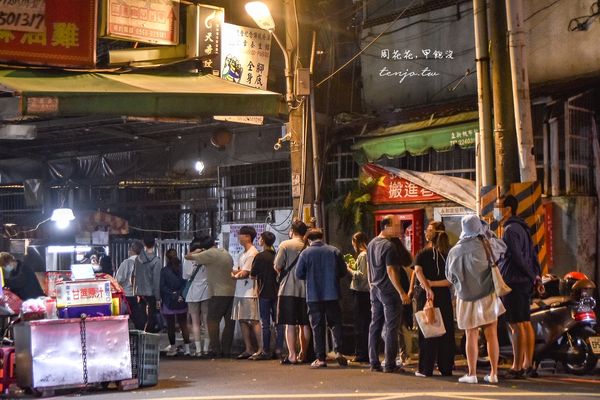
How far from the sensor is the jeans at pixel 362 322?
→ 13.8 m

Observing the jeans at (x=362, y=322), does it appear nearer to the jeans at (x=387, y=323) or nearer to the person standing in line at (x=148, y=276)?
the jeans at (x=387, y=323)

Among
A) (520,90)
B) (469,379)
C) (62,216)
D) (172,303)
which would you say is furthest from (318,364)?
(62,216)

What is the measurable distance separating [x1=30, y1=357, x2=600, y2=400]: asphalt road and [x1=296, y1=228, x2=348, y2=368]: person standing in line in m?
0.47

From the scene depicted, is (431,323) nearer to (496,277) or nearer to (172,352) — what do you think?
(496,277)

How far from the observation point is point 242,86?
614 inches

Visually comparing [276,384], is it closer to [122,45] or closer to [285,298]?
[285,298]

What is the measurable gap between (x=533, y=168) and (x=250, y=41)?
603 centimetres

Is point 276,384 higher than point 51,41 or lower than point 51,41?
lower

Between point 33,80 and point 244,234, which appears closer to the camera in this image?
point 33,80

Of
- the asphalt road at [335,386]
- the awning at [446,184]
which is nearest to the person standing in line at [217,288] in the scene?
the asphalt road at [335,386]

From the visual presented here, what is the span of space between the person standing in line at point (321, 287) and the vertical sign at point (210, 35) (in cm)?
431

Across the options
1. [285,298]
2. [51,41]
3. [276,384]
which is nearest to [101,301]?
[276,384]

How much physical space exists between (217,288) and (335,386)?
4809 mm

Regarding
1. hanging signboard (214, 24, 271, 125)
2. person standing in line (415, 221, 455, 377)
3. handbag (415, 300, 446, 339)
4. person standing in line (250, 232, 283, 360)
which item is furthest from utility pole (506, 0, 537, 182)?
hanging signboard (214, 24, 271, 125)
